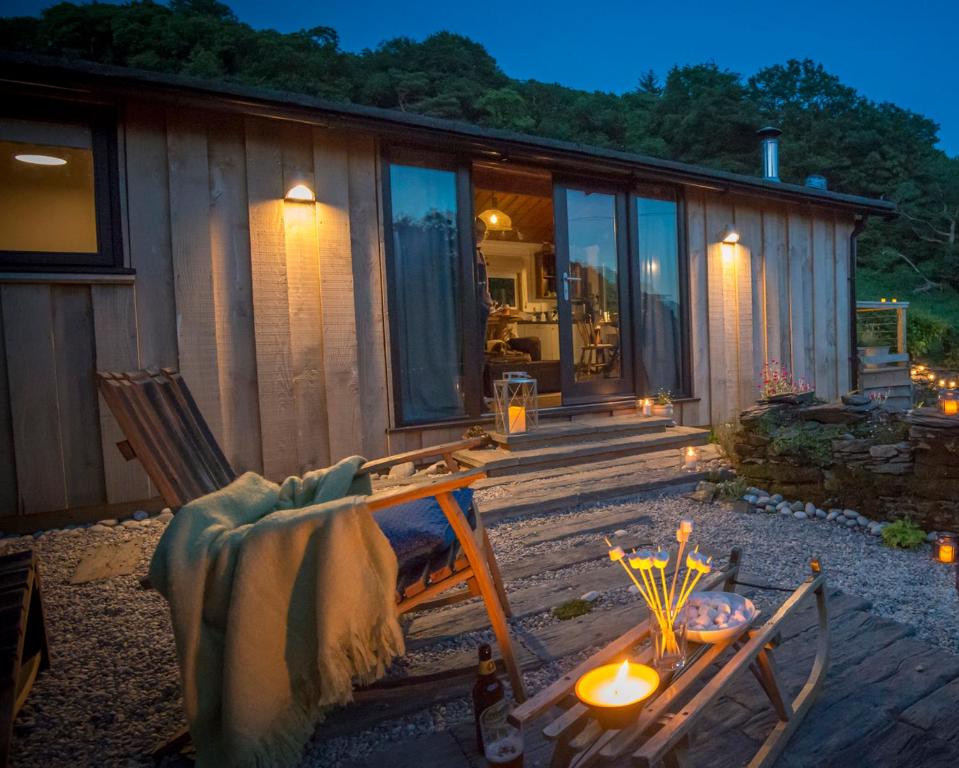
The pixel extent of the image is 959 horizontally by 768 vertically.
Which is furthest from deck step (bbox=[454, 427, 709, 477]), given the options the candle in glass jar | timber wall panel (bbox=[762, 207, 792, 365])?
timber wall panel (bbox=[762, 207, 792, 365])

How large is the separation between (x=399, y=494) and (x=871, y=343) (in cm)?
996

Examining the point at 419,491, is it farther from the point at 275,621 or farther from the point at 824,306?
the point at 824,306

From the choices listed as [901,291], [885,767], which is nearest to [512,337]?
[885,767]

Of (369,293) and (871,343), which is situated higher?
(369,293)

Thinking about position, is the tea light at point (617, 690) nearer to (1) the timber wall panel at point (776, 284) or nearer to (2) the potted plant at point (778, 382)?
(2) the potted plant at point (778, 382)

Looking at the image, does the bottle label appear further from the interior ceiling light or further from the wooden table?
the interior ceiling light

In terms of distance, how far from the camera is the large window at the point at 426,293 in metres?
4.68

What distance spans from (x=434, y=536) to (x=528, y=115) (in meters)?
15.5

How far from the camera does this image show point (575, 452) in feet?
14.8

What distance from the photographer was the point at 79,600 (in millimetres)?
2684

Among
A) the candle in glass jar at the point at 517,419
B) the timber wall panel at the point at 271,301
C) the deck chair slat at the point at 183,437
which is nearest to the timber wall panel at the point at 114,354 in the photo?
the timber wall panel at the point at 271,301

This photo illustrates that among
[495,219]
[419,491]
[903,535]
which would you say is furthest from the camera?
[495,219]

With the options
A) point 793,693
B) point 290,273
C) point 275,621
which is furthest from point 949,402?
point 290,273

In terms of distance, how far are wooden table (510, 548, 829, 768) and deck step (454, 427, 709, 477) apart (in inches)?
99.1
